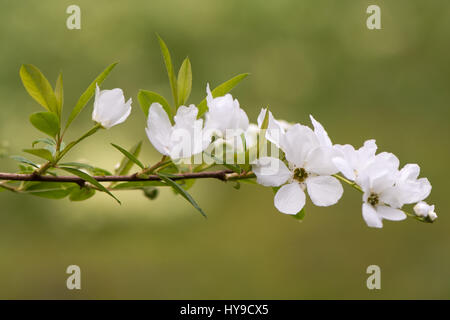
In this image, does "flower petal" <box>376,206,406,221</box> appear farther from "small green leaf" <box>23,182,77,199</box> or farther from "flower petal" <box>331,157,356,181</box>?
"small green leaf" <box>23,182,77,199</box>

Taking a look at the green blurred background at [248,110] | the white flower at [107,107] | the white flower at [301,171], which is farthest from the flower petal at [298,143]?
the green blurred background at [248,110]

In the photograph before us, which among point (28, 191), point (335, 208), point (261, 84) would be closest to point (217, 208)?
point (335, 208)

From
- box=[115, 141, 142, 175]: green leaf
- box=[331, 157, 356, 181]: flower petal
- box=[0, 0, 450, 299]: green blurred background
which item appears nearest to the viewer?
box=[331, 157, 356, 181]: flower petal

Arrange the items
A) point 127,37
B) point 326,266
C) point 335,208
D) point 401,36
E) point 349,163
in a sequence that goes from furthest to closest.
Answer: point 401,36, point 127,37, point 335,208, point 326,266, point 349,163

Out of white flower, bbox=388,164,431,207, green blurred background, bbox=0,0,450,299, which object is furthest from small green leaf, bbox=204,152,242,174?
green blurred background, bbox=0,0,450,299

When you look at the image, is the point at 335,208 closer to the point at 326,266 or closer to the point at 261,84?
the point at 326,266

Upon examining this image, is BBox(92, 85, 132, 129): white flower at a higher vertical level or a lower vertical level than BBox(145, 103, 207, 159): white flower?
higher
